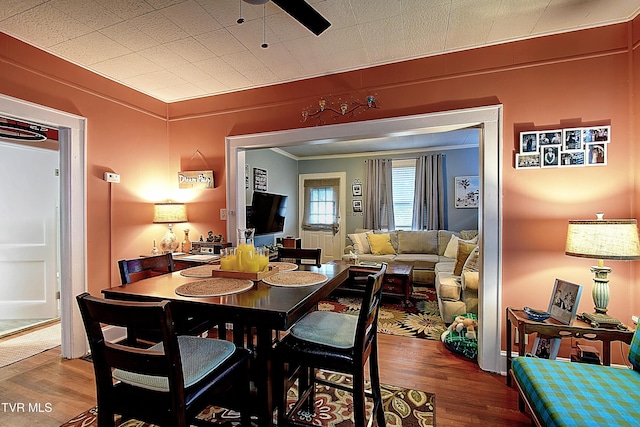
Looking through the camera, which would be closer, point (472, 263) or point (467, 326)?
point (467, 326)

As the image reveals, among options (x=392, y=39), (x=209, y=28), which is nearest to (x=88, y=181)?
(x=209, y=28)

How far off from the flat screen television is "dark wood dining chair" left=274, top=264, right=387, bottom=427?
3.30 m

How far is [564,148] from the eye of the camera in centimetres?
225

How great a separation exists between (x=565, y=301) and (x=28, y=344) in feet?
14.9

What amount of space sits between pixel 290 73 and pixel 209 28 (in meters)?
0.88

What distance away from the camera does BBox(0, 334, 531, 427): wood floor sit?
1897 millimetres

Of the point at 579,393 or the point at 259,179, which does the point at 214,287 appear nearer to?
the point at 579,393

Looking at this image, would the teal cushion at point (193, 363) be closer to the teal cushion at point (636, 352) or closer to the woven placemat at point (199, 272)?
the woven placemat at point (199, 272)

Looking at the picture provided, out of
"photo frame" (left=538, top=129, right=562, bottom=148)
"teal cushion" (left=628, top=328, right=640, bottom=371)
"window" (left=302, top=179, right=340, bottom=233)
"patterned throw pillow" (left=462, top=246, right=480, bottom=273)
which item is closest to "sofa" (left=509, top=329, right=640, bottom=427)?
"teal cushion" (left=628, top=328, right=640, bottom=371)

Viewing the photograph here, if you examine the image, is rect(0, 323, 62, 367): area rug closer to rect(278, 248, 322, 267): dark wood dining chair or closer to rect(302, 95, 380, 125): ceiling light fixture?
rect(278, 248, 322, 267): dark wood dining chair

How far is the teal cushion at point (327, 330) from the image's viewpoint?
1516 mm

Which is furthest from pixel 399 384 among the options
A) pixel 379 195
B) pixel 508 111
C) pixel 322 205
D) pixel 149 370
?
pixel 322 205

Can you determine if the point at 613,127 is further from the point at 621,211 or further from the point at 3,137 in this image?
the point at 3,137

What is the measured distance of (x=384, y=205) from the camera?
6.28 meters
